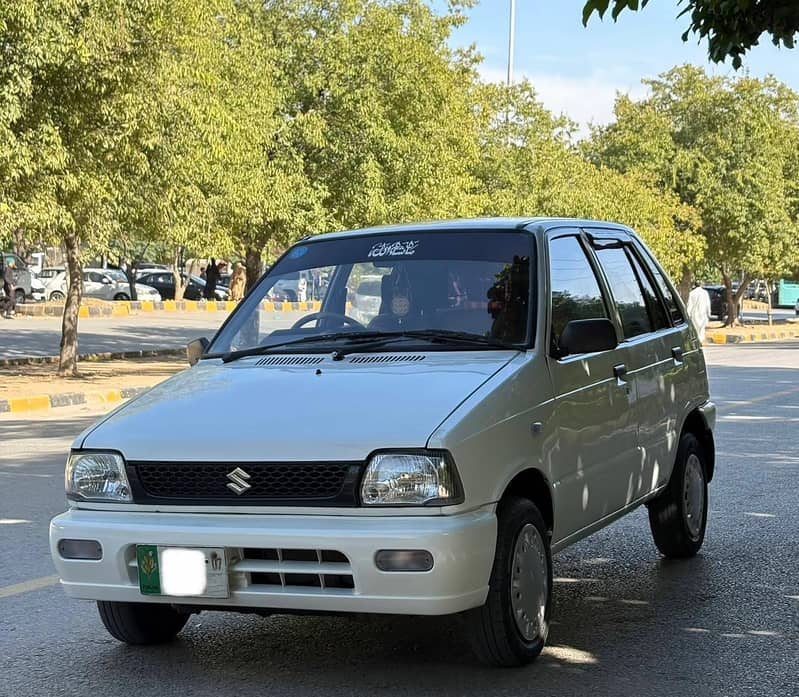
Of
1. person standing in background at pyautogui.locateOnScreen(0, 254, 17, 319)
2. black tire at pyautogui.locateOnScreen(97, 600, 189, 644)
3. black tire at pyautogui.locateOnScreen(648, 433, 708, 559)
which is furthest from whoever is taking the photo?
person standing in background at pyautogui.locateOnScreen(0, 254, 17, 319)

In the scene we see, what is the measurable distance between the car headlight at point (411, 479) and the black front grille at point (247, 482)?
0.06m

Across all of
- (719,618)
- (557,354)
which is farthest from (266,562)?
(719,618)

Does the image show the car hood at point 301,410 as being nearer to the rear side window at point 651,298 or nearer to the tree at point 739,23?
the rear side window at point 651,298

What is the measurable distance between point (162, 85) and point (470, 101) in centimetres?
1900

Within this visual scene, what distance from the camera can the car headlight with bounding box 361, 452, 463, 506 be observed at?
4738 mm

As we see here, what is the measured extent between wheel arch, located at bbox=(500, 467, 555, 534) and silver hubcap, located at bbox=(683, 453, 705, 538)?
200 cm

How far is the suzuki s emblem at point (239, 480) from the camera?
15.9ft

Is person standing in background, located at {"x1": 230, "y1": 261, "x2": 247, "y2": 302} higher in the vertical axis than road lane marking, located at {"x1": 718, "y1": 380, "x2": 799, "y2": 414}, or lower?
higher

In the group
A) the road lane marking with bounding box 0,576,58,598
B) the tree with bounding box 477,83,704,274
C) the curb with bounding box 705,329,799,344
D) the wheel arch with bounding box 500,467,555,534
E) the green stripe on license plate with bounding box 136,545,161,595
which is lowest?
the curb with bounding box 705,329,799,344

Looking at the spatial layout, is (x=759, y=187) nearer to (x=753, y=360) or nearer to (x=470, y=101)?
(x=470, y=101)

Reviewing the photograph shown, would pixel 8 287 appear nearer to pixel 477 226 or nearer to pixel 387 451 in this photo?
pixel 477 226

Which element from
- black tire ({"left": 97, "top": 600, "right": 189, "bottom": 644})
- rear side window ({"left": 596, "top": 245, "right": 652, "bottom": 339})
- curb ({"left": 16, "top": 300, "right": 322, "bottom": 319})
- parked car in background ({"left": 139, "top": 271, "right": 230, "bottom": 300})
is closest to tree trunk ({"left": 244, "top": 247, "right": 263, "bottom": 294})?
curb ({"left": 16, "top": 300, "right": 322, "bottom": 319})

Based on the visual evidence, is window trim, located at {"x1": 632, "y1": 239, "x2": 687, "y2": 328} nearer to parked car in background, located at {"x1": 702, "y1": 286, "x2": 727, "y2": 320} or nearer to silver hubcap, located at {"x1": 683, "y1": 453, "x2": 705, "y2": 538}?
silver hubcap, located at {"x1": 683, "y1": 453, "x2": 705, "y2": 538}

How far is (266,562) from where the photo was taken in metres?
4.80
